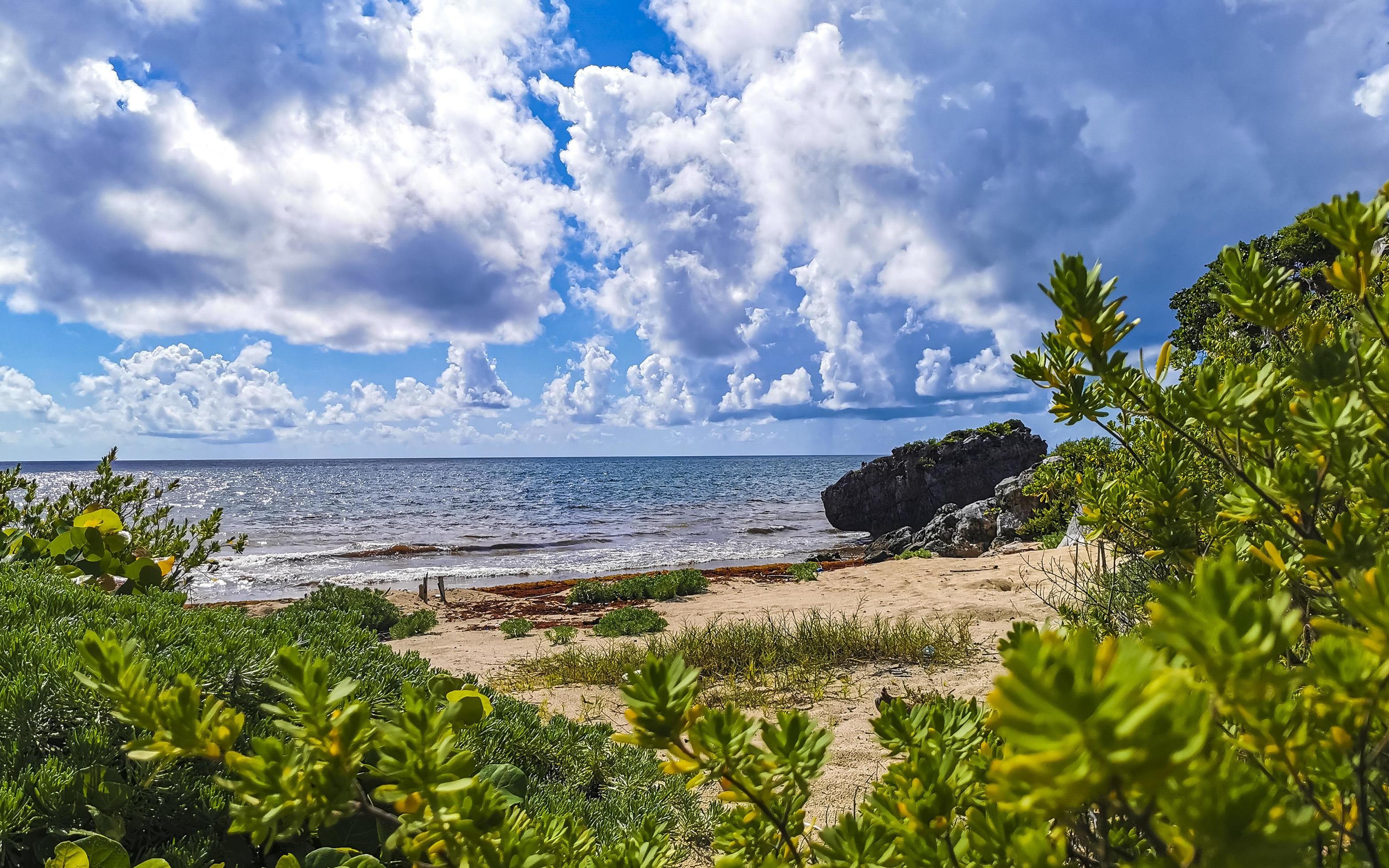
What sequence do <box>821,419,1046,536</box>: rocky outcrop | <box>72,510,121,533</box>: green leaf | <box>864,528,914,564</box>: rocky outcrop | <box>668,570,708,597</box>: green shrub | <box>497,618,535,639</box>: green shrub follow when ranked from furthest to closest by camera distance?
<box>821,419,1046,536</box>: rocky outcrop < <box>864,528,914,564</box>: rocky outcrop < <box>668,570,708,597</box>: green shrub < <box>497,618,535,639</box>: green shrub < <box>72,510,121,533</box>: green leaf

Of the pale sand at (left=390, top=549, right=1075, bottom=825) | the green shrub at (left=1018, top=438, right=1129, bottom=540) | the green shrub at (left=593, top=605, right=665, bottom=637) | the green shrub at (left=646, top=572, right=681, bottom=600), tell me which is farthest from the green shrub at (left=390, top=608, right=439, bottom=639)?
the green shrub at (left=1018, top=438, right=1129, bottom=540)

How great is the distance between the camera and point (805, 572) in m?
16.8

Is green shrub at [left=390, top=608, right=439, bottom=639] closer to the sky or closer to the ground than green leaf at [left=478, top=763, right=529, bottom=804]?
closer to the ground

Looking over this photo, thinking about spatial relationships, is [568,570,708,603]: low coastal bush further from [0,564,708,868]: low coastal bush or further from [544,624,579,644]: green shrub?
[0,564,708,868]: low coastal bush

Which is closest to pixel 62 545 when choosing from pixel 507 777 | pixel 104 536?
pixel 104 536

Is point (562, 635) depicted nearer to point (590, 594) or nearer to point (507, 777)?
point (590, 594)

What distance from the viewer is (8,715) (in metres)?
1.89

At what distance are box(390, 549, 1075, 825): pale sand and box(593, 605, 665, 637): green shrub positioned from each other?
0.79ft

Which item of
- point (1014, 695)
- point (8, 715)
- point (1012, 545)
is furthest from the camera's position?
point (1012, 545)

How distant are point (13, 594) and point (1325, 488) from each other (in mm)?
4419

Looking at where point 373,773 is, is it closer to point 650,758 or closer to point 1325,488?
point 1325,488

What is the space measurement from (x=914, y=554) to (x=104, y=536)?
745 inches

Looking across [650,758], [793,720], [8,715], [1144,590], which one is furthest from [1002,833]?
[1144,590]

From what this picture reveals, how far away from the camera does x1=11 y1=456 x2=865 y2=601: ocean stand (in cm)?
2100
